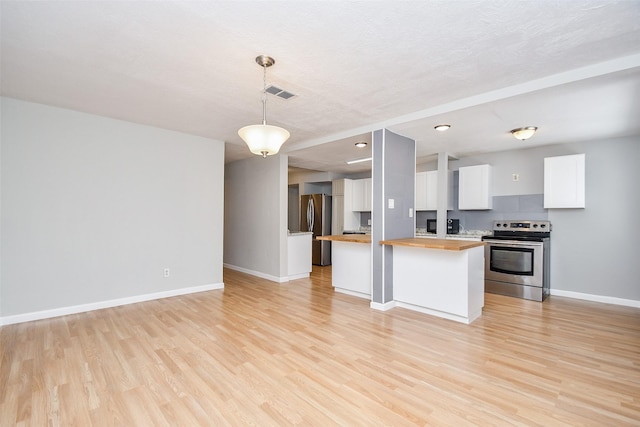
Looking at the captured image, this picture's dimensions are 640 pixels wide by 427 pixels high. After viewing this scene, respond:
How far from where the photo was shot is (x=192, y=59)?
2.41 metres

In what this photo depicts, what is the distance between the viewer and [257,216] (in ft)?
19.9

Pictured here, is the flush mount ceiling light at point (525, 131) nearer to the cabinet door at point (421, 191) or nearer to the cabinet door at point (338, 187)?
the cabinet door at point (421, 191)

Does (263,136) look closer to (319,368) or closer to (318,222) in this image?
(319,368)

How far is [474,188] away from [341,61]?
4.05 metres

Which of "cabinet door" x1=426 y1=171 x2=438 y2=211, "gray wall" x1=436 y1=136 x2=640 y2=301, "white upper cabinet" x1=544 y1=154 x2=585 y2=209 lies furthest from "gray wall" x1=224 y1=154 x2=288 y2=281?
"white upper cabinet" x1=544 y1=154 x2=585 y2=209

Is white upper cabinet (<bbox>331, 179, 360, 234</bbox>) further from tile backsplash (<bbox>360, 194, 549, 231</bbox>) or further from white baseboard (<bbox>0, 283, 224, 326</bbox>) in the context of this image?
white baseboard (<bbox>0, 283, 224, 326</bbox>)

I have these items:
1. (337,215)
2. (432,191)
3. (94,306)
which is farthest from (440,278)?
(94,306)

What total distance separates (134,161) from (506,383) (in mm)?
4873

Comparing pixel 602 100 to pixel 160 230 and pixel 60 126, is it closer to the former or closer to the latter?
pixel 160 230

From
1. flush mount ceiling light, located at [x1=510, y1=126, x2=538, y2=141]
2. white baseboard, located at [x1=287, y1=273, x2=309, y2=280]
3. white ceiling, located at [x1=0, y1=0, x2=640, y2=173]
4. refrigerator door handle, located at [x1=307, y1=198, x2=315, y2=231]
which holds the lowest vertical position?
white baseboard, located at [x1=287, y1=273, x2=309, y2=280]

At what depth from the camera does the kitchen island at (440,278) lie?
11.1 ft

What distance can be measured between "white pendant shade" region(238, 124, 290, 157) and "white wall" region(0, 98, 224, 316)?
255cm

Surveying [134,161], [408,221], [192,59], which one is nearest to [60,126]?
[134,161]

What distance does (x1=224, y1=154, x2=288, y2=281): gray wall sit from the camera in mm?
5578
